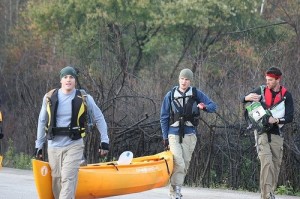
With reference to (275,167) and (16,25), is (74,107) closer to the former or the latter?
(275,167)

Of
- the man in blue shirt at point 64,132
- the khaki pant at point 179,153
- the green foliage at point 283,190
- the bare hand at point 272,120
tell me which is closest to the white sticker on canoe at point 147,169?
the khaki pant at point 179,153

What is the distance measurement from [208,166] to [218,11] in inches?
783

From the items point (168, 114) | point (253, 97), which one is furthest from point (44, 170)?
point (253, 97)

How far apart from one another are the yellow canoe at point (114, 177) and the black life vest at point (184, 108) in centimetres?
53

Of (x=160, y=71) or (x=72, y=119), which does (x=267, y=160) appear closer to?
(x=72, y=119)

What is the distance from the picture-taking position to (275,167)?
11352mm

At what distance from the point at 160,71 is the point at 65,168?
15.2m

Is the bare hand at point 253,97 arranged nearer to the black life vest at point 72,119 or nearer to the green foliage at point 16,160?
the black life vest at point 72,119

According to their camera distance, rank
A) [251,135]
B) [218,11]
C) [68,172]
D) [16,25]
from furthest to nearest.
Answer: [16,25] → [218,11] → [251,135] → [68,172]

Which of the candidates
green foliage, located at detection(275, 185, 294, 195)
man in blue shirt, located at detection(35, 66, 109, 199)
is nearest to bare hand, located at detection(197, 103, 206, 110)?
man in blue shirt, located at detection(35, 66, 109, 199)

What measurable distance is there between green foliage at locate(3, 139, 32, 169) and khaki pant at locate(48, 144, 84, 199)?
10113 millimetres

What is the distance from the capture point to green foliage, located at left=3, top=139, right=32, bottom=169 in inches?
794

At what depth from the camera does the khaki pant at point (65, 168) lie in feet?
30.8

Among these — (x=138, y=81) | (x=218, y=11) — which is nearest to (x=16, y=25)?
(x=218, y=11)
